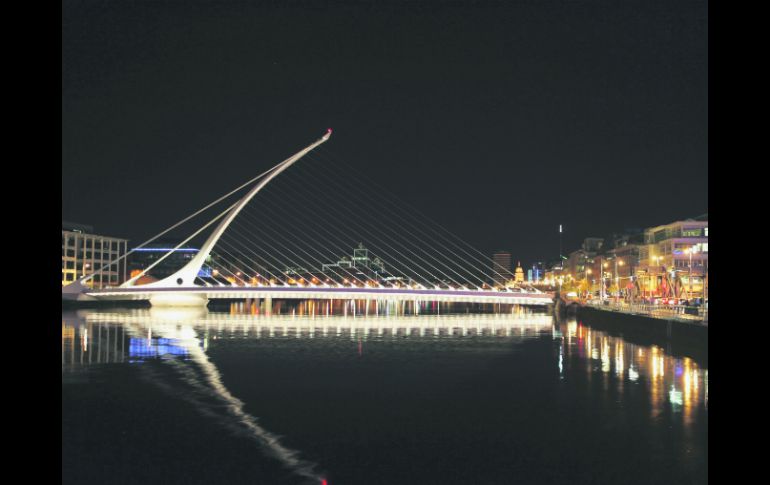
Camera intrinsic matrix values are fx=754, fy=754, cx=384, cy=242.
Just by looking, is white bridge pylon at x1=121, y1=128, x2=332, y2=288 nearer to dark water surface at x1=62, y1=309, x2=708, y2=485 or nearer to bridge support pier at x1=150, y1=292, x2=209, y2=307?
bridge support pier at x1=150, y1=292, x2=209, y2=307

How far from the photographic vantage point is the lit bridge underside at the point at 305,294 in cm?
6919

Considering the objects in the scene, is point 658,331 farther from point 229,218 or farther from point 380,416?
point 229,218

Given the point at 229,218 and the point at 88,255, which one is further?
the point at 88,255

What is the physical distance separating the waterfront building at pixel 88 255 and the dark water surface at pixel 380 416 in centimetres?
9050

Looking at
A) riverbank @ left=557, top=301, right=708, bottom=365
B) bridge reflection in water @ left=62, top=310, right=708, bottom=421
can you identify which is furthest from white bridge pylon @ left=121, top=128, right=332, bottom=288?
riverbank @ left=557, top=301, right=708, bottom=365

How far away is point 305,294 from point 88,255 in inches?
2612

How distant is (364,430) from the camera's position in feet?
46.4

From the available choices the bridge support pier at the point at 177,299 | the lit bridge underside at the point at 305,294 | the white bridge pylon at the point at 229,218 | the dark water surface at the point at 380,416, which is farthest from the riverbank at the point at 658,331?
the bridge support pier at the point at 177,299

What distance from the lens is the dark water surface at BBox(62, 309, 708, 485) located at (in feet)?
36.9

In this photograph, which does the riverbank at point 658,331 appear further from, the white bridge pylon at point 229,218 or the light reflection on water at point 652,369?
the white bridge pylon at point 229,218

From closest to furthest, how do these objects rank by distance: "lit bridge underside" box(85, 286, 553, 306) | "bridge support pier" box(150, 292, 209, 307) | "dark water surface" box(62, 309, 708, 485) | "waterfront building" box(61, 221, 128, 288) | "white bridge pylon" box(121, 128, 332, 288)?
"dark water surface" box(62, 309, 708, 485), "lit bridge underside" box(85, 286, 553, 306), "white bridge pylon" box(121, 128, 332, 288), "bridge support pier" box(150, 292, 209, 307), "waterfront building" box(61, 221, 128, 288)

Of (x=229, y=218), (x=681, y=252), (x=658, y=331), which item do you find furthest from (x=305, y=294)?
(x=681, y=252)

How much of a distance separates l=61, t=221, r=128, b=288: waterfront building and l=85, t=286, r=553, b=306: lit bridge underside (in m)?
38.6

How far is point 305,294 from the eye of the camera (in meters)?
69.6
